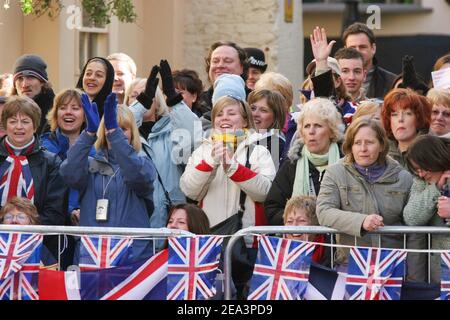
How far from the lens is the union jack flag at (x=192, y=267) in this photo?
7.33 meters

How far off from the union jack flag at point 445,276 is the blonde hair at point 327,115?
146 centimetres

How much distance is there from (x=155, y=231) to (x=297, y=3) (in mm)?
11877

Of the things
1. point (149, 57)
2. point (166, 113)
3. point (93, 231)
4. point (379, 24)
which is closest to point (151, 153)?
point (166, 113)

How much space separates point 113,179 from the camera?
850 cm

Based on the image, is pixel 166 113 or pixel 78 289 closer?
pixel 78 289

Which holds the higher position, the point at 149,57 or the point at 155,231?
the point at 149,57

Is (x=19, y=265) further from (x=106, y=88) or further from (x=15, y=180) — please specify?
(x=106, y=88)

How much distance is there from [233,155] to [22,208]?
1.38 m

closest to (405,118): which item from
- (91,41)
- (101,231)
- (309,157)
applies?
(309,157)

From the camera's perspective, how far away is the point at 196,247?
735 cm

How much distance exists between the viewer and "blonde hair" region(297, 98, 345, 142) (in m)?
8.49

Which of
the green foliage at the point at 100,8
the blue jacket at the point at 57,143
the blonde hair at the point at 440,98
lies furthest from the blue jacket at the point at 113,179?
the green foliage at the point at 100,8

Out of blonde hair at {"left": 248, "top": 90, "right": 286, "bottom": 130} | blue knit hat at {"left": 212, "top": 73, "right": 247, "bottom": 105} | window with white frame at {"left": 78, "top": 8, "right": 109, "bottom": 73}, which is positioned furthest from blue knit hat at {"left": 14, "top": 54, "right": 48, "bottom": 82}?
window with white frame at {"left": 78, "top": 8, "right": 109, "bottom": 73}

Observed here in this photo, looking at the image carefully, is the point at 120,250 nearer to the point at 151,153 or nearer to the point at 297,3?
the point at 151,153
